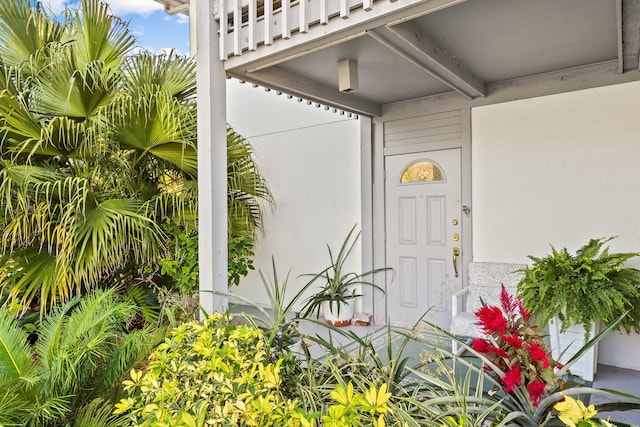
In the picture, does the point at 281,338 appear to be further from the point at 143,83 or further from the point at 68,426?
the point at 143,83

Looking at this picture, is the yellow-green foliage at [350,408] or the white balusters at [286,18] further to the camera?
the white balusters at [286,18]

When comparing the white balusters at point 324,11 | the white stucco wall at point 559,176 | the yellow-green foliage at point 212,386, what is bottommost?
the yellow-green foliage at point 212,386

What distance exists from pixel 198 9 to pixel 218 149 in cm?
96

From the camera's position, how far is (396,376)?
1.48 m

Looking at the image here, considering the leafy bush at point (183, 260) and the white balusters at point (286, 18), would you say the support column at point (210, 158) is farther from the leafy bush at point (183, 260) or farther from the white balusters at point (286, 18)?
the white balusters at point (286, 18)

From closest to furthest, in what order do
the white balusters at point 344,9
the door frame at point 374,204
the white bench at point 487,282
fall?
the white balusters at point 344,9 → the white bench at point 487,282 → the door frame at point 374,204

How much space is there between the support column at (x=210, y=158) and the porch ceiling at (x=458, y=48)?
17 cm

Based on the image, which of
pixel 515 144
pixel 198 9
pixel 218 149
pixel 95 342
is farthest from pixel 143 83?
pixel 515 144

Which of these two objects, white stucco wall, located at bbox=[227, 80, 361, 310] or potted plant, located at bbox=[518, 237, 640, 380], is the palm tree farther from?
potted plant, located at bbox=[518, 237, 640, 380]

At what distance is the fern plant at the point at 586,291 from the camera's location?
8.75 feet

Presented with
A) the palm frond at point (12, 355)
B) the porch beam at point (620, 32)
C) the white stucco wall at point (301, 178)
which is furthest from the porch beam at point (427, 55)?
the palm frond at point (12, 355)

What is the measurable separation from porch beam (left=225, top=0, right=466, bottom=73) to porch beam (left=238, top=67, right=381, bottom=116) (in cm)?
25

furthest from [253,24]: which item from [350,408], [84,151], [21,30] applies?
[350,408]

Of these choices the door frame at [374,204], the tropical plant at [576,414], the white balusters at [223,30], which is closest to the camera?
the tropical plant at [576,414]
